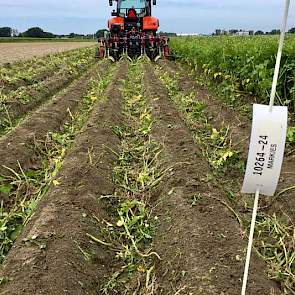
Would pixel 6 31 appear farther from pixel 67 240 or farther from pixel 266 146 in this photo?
pixel 266 146

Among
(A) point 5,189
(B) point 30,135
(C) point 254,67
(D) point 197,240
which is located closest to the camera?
(D) point 197,240

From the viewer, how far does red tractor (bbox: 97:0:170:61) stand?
19953 mm

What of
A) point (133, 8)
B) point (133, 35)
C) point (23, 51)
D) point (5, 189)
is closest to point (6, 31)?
point (23, 51)

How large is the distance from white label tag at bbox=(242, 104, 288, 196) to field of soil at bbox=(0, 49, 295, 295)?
96cm

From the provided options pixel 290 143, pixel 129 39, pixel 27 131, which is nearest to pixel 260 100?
pixel 290 143

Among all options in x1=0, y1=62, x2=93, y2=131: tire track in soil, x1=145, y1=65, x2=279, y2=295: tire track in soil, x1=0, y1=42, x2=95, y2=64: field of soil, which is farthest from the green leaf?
x1=0, y1=42, x2=95, y2=64: field of soil

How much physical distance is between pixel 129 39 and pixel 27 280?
1739 centimetres

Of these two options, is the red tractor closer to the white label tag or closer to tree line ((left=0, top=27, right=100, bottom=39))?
the white label tag

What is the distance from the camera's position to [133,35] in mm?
20094

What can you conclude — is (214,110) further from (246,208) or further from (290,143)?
(246,208)

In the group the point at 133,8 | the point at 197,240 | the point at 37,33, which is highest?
the point at 133,8

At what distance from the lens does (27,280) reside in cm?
323

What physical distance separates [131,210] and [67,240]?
2.94ft

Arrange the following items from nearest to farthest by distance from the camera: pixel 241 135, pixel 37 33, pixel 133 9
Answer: pixel 241 135 → pixel 133 9 → pixel 37 33
